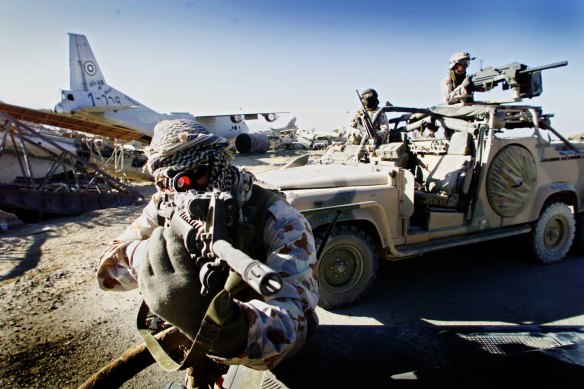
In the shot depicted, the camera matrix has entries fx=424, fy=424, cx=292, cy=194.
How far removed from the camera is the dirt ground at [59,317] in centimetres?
308

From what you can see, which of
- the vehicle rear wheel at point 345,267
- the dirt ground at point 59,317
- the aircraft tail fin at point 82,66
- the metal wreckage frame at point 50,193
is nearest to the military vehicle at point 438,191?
the vehicle rear wheel at point 345,267

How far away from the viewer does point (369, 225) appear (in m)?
4.35

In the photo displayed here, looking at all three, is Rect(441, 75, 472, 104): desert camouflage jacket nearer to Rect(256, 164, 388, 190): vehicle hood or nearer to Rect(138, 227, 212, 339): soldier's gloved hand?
Rect(256, 164, 388, 190): vehicle hood

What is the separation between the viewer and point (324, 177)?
443 centimetres

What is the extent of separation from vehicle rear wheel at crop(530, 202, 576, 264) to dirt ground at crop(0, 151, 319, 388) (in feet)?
15.3

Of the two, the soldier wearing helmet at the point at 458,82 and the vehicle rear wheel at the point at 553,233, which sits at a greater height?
the soldier wearing helmet at the point at 458,82

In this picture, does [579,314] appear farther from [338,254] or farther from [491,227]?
[338,254]

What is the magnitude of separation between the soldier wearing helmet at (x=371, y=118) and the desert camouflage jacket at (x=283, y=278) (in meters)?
4.05

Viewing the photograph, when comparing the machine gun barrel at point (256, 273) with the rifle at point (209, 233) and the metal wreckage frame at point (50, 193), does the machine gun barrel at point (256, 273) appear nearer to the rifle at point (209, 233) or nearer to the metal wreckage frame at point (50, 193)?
the rifle at point (209, 233)

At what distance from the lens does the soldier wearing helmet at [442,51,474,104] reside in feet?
19.3

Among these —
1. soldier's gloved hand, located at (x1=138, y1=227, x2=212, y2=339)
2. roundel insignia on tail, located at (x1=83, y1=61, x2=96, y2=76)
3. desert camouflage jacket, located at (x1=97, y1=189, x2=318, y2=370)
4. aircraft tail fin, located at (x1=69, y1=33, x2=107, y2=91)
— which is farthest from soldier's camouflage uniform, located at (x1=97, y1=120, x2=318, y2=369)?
roundel insignia on tail, located at (x1=83, y1=61, x2=96, y2=76)

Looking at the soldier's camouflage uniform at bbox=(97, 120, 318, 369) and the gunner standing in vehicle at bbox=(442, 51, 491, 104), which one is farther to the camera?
the gunner standing in vehicle at bbox=(442, 51, 491, 104)

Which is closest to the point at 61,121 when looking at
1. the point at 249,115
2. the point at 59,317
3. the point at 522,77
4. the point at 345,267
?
the point at 59,317

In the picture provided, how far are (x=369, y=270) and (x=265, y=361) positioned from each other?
10.5ft
